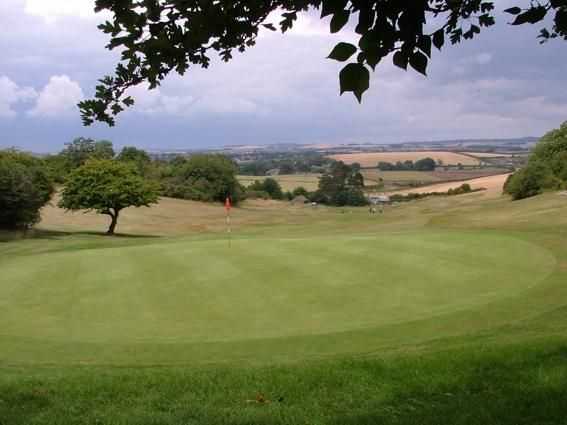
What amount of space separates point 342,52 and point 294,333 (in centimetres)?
810

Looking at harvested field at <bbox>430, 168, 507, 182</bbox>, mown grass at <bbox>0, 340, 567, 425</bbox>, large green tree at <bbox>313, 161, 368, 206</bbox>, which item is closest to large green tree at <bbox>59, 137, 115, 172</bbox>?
large green tree at <bbox>313, 161, 368, 206</bbox>

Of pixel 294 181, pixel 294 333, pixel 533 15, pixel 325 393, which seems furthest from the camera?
pixel 294 181

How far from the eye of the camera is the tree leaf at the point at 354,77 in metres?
2.24

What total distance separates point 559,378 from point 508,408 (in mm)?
1044

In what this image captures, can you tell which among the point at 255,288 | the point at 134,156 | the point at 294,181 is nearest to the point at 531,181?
the point at 255,288

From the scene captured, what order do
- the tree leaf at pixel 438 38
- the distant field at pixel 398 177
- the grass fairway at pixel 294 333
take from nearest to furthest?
1. the tree leaf at pixel 438 38
2. the grass fairway at pixel 294 333
3. the distant field at pixel 398 177

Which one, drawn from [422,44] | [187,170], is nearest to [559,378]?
[422,44]

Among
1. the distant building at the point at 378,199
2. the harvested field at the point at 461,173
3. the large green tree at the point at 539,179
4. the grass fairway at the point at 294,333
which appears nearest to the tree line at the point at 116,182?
the distant building at the point at 378,199

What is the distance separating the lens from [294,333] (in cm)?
995

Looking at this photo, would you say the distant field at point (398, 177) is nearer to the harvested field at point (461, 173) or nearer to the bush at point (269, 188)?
the harvested field at point (461, 173)

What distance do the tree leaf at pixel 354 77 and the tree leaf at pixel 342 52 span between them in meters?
0.03

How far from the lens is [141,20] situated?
2.84m

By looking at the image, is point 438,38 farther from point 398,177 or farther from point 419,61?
point 398,177

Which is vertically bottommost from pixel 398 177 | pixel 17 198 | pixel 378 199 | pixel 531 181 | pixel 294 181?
pixel 378 199
